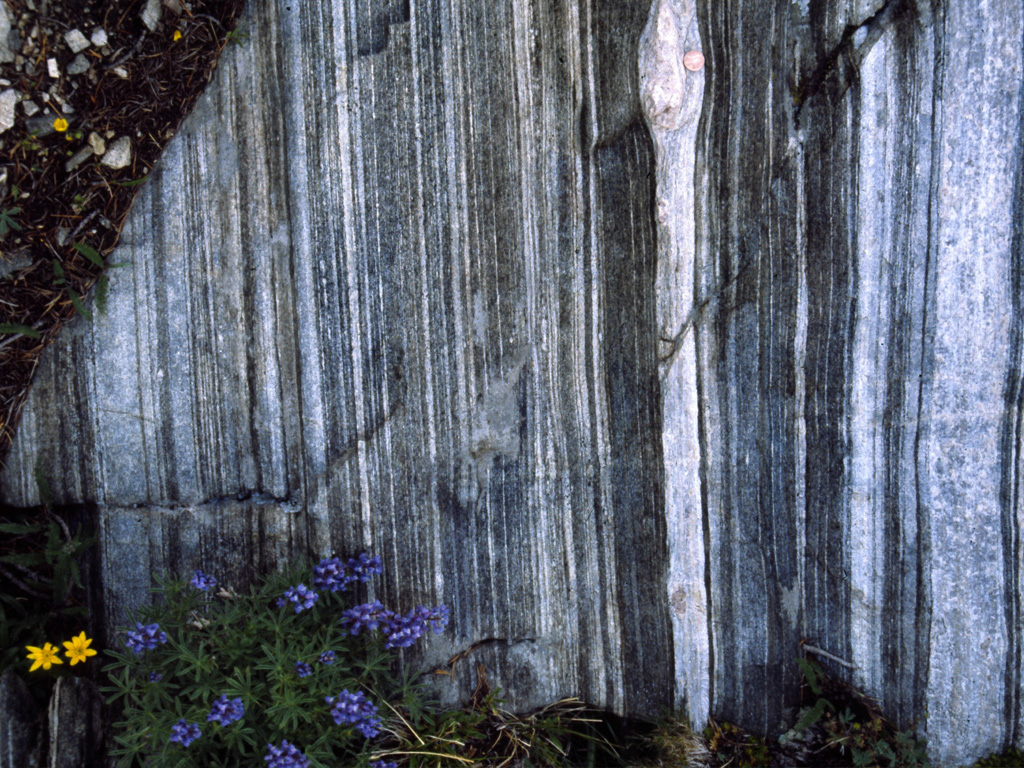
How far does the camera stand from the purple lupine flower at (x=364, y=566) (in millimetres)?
3322

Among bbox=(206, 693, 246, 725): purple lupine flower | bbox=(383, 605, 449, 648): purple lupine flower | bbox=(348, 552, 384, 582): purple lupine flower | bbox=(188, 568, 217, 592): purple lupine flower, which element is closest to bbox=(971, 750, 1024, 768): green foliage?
bbox=(383, 605, 449, 648): purple lupine flower

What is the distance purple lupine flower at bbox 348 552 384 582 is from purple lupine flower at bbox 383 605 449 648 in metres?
0.25

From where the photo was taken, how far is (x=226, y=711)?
275cm

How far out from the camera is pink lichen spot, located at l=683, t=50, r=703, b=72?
10.3ft

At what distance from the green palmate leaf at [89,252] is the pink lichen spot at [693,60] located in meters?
3.02

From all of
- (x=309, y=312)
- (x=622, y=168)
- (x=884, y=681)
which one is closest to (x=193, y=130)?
(x=309, y=312)

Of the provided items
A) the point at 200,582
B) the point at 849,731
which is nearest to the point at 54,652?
the point at 200,582

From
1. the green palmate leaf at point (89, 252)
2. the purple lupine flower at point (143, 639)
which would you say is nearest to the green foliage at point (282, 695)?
the purple lupine flower at point (143, 639)

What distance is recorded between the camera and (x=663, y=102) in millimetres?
3186

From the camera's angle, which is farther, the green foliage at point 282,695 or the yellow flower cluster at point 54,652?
the yellow flower cluster at point 54,652

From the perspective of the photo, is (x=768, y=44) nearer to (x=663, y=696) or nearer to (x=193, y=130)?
(x=193, y=130)

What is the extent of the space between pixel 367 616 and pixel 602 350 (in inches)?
67.2

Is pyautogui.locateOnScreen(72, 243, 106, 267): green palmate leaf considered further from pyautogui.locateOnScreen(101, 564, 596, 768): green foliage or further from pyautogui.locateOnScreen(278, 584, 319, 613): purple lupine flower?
pyautogui.locateOnScreen(278, 584, 319, 613): purple lupine flower

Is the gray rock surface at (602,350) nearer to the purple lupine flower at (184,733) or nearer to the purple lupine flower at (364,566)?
the purple lupine flower at (364,566)
